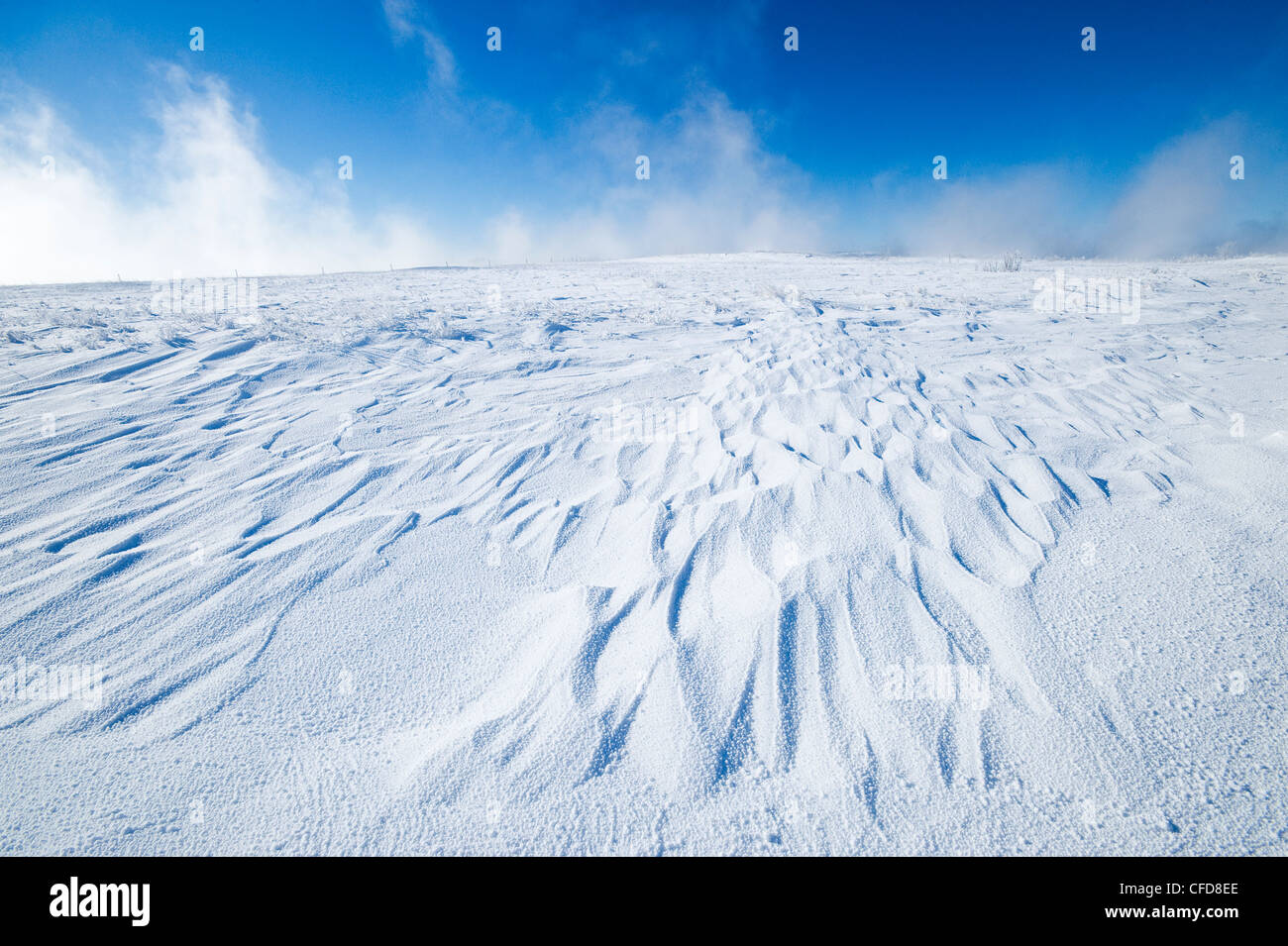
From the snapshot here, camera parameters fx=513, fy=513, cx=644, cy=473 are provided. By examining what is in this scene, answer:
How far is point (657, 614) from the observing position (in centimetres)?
225

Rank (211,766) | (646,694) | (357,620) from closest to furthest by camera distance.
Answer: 1. (211,766)
2. (646,694)
3. (357,620)

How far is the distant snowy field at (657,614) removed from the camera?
5.11 ft

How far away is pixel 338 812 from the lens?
1560 millimetres

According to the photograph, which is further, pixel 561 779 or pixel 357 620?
pixel 357 620

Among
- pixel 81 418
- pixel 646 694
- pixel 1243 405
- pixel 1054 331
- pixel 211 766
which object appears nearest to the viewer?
pixel 211 766

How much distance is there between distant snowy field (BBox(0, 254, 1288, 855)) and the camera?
5.11ft

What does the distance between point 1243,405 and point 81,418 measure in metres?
8.92

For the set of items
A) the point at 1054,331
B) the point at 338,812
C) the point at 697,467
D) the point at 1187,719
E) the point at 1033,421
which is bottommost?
the point at 338,812

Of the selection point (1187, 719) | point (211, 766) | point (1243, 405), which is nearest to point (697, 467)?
point (1187, 719)

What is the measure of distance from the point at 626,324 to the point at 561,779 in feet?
21.6
